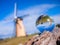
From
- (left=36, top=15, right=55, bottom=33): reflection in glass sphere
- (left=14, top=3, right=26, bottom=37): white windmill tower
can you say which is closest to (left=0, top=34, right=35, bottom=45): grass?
(left=14, top=3, right=26, bottom=37): white windmill tower

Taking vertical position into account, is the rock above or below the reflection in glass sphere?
below

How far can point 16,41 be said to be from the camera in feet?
16.9

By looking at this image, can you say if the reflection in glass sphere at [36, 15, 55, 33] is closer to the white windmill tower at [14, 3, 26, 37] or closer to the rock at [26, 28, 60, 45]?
the rock at [26, 28, 60, 45]

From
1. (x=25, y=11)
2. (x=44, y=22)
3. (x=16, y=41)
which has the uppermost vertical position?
(x=25, y=11)

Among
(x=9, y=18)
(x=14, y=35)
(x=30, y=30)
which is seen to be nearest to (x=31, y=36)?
(x=30, y=30)

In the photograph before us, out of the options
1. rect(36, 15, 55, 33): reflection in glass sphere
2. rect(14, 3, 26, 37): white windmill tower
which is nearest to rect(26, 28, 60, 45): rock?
rect(36, 15, 55, 33): reflection in glass sphere

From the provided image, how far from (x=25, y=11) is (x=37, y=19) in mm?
432

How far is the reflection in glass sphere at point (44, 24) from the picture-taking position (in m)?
5.18

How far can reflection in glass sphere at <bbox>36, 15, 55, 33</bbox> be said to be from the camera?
17.0 ft

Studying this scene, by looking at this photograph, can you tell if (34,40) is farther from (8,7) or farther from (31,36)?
(8,7)

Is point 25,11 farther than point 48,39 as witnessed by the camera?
Yes

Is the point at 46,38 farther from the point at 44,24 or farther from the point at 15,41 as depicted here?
the point at 15,41

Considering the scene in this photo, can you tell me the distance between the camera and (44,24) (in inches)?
204

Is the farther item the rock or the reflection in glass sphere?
the reflection in glass sphere
